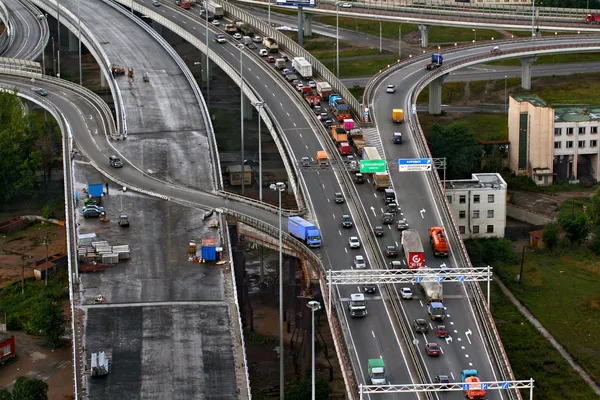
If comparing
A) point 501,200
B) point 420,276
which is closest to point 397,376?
point 420,276

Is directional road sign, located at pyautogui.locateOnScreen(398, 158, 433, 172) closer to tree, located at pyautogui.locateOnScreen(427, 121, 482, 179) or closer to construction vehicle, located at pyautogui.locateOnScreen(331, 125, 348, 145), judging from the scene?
construction vehicle, located at pyautogui.locateOnScreen(331, 125, 348, 145)

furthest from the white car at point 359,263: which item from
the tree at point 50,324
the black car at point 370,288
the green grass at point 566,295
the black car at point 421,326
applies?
the tree at point 50,324

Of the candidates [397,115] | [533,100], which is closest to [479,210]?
[397,115]

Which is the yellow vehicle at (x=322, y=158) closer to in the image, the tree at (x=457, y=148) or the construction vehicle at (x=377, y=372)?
the tree at (x=457, y=148)

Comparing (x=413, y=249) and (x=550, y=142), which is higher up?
(x=550, y=142)

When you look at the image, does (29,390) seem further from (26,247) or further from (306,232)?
(26,247)

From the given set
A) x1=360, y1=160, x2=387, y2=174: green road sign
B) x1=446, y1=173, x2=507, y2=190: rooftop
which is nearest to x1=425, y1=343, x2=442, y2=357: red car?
x1=360, y1=160, x2=387, y2=174: green road sign

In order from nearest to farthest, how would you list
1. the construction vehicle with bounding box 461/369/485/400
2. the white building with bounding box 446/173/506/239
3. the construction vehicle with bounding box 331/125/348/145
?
the construction vehicle with bounding box 461/369/485/400 → the white building with bounding box 446/173/506/239 → the construction vehicle with bounding box 331/125/348/145
